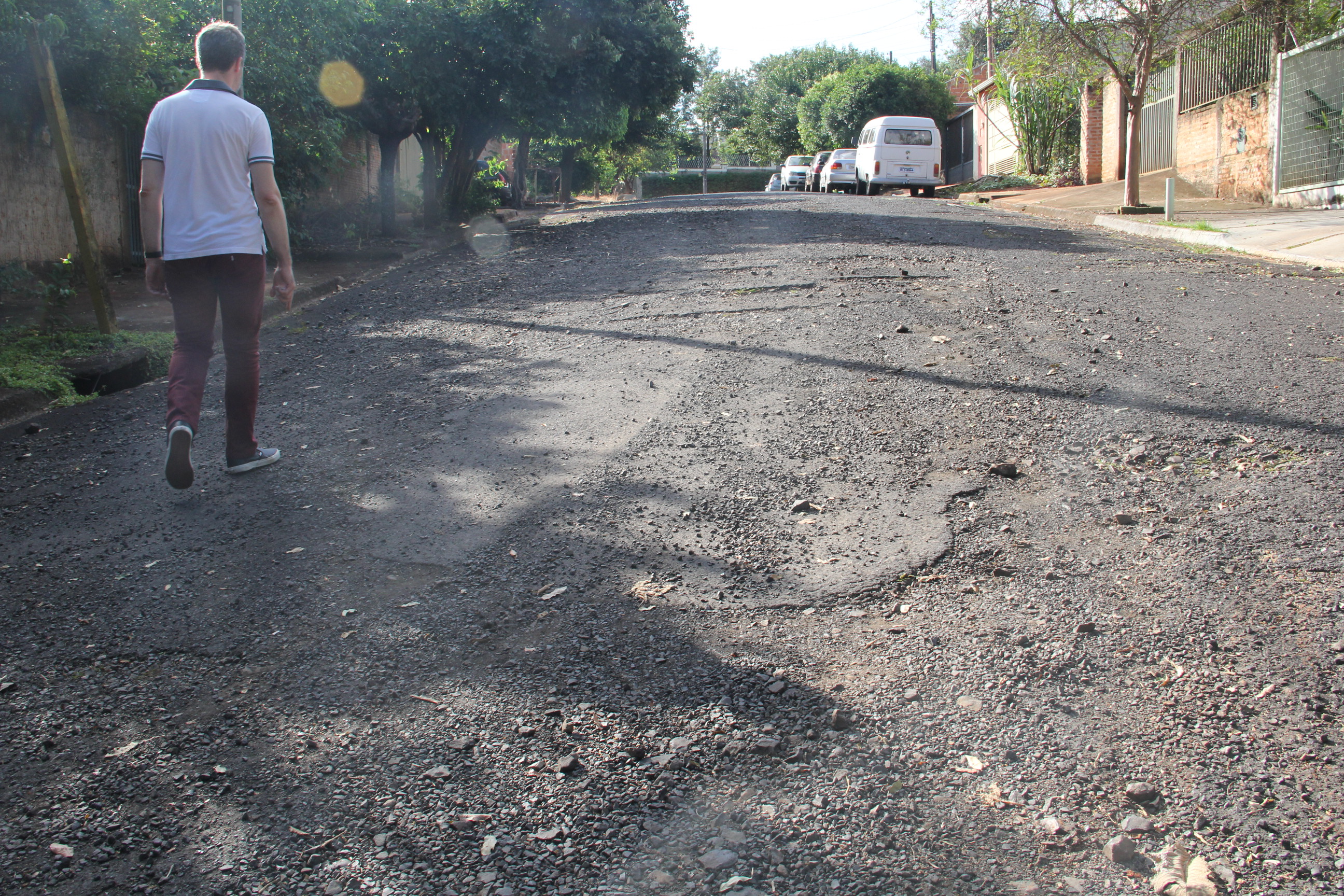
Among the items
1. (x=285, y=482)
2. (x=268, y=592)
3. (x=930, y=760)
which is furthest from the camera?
(x=285, y=482)

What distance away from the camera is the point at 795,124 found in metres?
57.1

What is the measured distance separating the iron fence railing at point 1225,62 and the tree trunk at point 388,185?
14.8 m

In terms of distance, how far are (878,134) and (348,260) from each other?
16460 millimetres

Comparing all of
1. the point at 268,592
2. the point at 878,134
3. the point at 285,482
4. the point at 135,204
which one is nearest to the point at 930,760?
the point at 268,592

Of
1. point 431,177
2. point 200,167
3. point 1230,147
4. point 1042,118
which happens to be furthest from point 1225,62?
point 200,167

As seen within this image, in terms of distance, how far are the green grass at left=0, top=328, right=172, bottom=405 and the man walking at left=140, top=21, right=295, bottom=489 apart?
6.17ft

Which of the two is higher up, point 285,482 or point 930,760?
point 285,482

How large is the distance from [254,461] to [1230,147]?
18.5 m

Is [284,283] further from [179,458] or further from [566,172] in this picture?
[566,172]

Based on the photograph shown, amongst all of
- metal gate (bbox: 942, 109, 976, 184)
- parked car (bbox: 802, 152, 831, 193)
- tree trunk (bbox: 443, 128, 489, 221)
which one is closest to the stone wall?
tree trunk (bbox: 443, 128, 489, 221)

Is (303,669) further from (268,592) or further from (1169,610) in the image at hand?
(1169,610)

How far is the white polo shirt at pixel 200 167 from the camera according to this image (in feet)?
13.0

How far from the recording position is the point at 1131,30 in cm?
1498

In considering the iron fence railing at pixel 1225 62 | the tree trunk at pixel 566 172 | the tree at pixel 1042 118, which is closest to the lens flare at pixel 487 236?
the tree at pixel 1042 118
